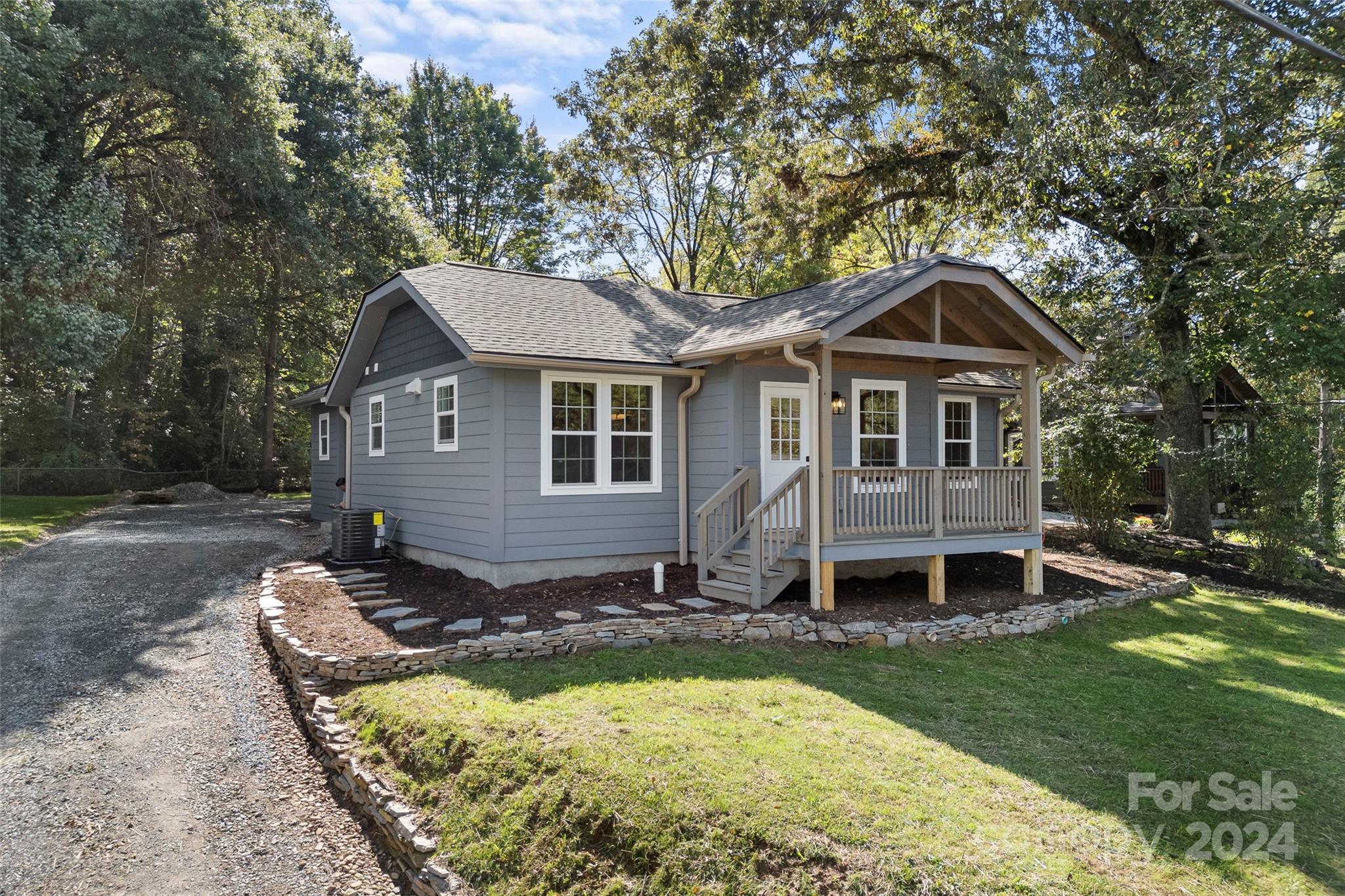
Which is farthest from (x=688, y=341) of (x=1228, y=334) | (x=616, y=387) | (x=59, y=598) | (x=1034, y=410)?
(x=1228, y=334)

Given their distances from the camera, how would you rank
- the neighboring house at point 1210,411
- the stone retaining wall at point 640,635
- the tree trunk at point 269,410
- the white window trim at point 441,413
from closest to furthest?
the stone retaining wall at point 640,635 → the white window trim at point 441,413 → the neighboring house at point 1210,411 → the tree trunk at point 269,410

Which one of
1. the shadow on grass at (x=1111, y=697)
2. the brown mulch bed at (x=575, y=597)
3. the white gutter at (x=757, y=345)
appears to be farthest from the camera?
the white gutter at (x=757, y=345)

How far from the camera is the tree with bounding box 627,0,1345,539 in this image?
426 inches

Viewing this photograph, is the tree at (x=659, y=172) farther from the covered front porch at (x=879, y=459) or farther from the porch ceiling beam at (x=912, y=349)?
the porch ceiling beam at (x=912, y=349)

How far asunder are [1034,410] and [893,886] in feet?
25.2

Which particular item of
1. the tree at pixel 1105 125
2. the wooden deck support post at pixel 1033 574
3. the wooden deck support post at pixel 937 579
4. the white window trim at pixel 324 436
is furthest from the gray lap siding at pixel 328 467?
the wooden deck support post at pixel 1033 574

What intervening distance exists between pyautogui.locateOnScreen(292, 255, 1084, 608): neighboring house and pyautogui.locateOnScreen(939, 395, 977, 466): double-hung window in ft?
3.58

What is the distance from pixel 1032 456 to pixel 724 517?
13.8 ft

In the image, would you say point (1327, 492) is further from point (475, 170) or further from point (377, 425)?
point (475, 170)

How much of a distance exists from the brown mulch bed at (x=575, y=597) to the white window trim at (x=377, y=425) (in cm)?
240

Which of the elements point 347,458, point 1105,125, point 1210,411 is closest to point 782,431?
point 1105,125

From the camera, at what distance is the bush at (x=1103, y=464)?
13703mm

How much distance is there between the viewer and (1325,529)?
11727mm

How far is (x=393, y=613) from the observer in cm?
797
